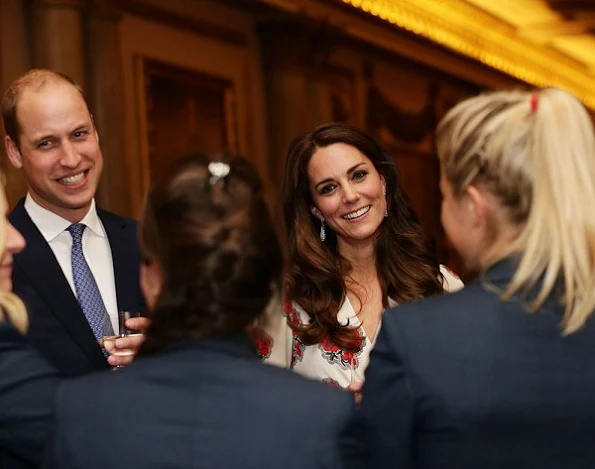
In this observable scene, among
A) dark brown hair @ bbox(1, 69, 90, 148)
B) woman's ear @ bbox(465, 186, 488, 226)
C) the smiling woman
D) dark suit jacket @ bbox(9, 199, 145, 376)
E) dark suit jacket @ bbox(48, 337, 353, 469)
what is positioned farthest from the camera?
the smiling woman

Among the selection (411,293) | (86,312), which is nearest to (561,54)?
(411,293)

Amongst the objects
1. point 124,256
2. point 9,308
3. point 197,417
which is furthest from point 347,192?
point 197,417

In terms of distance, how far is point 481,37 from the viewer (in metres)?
10.7

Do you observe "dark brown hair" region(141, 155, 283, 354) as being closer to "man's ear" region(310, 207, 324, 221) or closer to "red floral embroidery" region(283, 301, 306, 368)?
"red floral embroidery" region(283, 301, 306, 368)

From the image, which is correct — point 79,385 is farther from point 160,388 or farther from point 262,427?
point 262,427

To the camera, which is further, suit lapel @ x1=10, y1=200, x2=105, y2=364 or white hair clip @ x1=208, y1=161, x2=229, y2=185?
suit lapel @ x1=10, y1=200, x2=105, y2=364

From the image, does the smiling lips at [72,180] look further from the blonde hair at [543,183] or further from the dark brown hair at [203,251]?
the blonde hair at [543,183]

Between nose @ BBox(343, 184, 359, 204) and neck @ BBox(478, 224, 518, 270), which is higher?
neck @ BBox(478, 224, 518, 270)

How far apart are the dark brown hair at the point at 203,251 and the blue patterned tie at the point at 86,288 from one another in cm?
104

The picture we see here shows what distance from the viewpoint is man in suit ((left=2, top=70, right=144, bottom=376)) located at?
269 centimetres

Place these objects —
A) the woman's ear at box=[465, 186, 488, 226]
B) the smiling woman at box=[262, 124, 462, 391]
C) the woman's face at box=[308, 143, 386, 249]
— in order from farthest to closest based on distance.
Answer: the woman's face at box=[308, 143, 386, 249] → the smiling woman at box=[262, 124, 462, 391] → the woman's ear at box=[465, 186, 488, 226]

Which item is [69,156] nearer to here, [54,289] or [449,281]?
[54,289]

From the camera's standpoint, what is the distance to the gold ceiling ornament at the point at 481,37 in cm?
914

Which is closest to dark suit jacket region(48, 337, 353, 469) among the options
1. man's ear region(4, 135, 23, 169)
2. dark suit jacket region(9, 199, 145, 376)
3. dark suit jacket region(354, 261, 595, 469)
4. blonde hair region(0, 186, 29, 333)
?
dark suit jacket region(354, 261, 595, 469)
